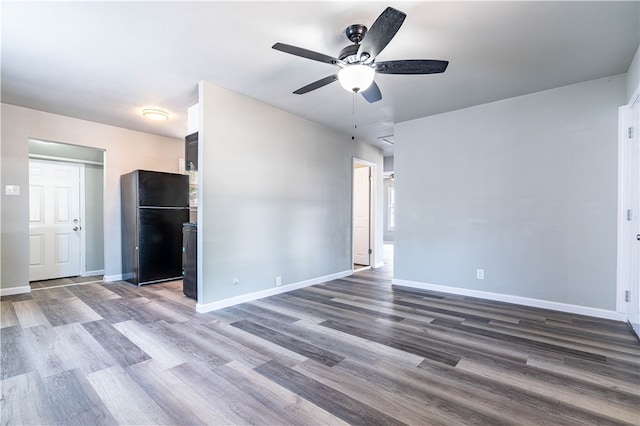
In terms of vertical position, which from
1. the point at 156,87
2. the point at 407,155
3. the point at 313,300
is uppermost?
the point at 156,87

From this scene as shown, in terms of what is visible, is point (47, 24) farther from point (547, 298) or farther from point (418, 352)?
point (547, 298)

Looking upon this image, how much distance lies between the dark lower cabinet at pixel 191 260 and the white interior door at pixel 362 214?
3.69m

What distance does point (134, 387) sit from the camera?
1892 mm

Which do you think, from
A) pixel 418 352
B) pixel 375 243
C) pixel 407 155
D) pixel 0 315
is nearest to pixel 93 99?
pixel 0 315

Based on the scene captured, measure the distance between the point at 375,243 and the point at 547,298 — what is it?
10.6ft

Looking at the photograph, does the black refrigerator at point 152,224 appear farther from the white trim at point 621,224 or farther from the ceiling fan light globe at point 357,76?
the white trim at point 621,224

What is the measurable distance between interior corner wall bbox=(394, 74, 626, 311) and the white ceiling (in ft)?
1.01

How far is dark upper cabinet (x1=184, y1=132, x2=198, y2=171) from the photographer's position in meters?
3.57

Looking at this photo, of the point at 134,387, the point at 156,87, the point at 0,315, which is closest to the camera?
the point at 134,387

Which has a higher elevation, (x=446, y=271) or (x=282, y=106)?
(x=282, y=106)

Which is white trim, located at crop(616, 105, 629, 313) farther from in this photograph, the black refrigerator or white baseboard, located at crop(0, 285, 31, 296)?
white baseboard, located at crop(0, 285, 31, 296)

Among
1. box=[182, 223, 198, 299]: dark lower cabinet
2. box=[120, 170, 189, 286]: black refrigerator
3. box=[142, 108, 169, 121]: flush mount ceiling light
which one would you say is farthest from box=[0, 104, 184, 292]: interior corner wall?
box=[182, 223, 198, 299]: dark lower cabinet

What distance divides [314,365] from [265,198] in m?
2.38

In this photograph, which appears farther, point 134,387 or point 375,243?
point 375,243
